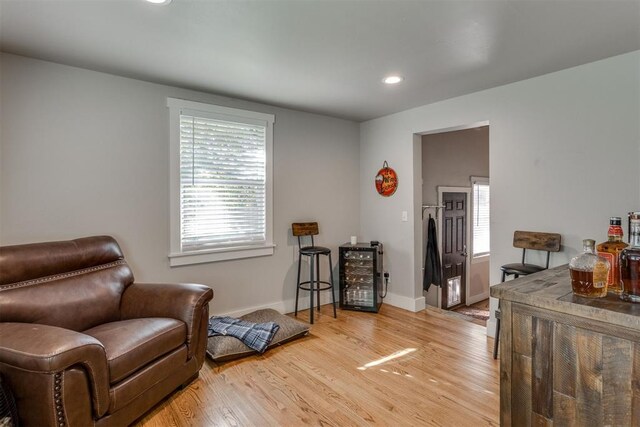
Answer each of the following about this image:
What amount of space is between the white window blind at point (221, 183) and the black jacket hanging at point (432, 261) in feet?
7.48

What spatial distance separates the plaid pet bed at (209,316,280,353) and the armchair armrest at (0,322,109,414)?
1.25 m

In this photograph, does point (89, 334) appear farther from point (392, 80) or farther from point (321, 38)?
point (392, 80)

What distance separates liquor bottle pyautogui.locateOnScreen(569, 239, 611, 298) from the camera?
129 centimetres

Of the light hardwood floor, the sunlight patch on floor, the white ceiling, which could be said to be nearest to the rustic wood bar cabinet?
the light hardwood floor

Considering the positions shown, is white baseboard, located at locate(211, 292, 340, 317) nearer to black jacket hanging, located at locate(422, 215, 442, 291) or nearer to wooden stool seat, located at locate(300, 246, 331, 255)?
wooden stool seat, located at locate(300, 246, 331, 255)

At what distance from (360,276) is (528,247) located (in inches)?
72.8

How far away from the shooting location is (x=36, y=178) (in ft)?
8.48

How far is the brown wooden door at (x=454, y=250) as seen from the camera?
5.03m

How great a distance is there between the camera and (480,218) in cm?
553

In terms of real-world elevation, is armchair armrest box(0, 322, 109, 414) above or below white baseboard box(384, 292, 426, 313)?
above

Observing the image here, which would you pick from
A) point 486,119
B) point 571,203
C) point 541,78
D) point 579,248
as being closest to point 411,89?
point 486,119

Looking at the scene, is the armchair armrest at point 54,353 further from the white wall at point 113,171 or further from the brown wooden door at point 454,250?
the brown wooden door at point 454,250

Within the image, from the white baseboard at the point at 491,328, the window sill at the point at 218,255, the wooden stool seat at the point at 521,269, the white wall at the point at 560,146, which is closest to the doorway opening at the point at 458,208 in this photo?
the white wall at the point at 560,146

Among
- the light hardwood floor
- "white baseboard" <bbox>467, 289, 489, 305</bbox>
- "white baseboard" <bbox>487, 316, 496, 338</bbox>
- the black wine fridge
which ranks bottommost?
"white baseboard" <bbox>467, 289, 489, 305</bbox>
